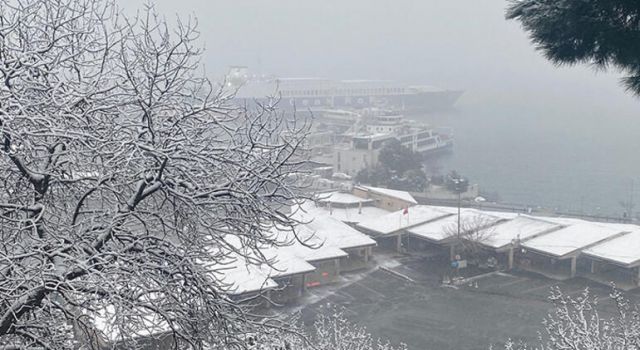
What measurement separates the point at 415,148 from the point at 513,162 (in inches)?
198

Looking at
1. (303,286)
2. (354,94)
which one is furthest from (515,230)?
(354,94)

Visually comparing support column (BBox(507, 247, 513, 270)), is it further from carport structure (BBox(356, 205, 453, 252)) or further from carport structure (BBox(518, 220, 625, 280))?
carport structure (BBox(356, 205, 453, 252))

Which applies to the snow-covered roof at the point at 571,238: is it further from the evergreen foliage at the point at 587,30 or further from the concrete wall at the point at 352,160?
the concrete wall at the point at 352,160

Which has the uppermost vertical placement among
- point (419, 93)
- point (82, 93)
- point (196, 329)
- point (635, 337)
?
point (419, 93)

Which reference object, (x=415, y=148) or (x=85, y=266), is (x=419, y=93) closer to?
(x=415, y=148)

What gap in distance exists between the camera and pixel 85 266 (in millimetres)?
1384

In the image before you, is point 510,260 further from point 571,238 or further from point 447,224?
point 447,224

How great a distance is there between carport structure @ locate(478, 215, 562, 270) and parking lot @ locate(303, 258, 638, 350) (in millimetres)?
649

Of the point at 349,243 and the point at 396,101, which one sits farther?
the point at 396,101

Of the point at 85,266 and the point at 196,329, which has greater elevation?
the point at 85,266

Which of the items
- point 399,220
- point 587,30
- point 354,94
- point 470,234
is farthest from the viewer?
point 354,94

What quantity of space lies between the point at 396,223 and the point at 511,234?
228 cm

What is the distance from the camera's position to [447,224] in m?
12.9

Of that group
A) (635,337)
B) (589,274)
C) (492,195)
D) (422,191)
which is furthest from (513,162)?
(635,337)
